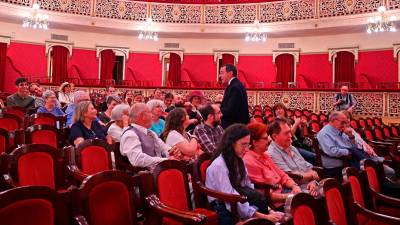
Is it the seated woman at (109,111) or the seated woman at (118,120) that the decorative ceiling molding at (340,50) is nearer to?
the seated woman at (109,111)

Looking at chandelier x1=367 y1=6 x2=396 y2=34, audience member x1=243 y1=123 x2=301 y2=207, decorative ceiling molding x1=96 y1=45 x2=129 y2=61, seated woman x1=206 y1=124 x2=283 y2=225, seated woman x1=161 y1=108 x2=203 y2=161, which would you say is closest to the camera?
seated woman x1=206 y1=124 x2=283 y2=225

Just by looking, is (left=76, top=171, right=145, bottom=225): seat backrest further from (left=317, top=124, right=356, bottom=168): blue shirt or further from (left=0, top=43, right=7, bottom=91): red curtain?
(left=0, top=43, right=7, bottom=91): red curtain

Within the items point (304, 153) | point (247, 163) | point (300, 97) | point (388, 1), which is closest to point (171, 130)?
point (247, 163)

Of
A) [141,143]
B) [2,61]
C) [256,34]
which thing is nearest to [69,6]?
[2,61]

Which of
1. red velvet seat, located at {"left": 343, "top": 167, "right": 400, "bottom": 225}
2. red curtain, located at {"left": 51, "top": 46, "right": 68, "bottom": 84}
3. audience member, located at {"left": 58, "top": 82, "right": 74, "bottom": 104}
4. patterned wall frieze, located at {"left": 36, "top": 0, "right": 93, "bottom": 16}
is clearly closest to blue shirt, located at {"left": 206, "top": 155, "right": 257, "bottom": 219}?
red velvet seat, located at {"left": 343, "top": 167, "right": 400, "bottom": 225}

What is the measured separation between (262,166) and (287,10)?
471 inches

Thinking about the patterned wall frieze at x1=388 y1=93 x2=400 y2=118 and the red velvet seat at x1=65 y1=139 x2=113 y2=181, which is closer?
the red velvet seat at x1=65 y1=139 x2=113 y2=181

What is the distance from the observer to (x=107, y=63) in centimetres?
1563

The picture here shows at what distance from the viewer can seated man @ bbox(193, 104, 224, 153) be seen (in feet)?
13.6

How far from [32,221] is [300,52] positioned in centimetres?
1449

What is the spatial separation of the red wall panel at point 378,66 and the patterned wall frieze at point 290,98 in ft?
9.97

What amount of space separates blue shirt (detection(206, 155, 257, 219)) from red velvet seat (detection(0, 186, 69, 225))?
1155 mm

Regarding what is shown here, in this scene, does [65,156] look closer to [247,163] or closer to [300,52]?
[247,163]

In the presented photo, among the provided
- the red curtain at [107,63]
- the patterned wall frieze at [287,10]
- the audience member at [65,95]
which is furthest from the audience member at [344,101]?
the red curtain at [107,63]
